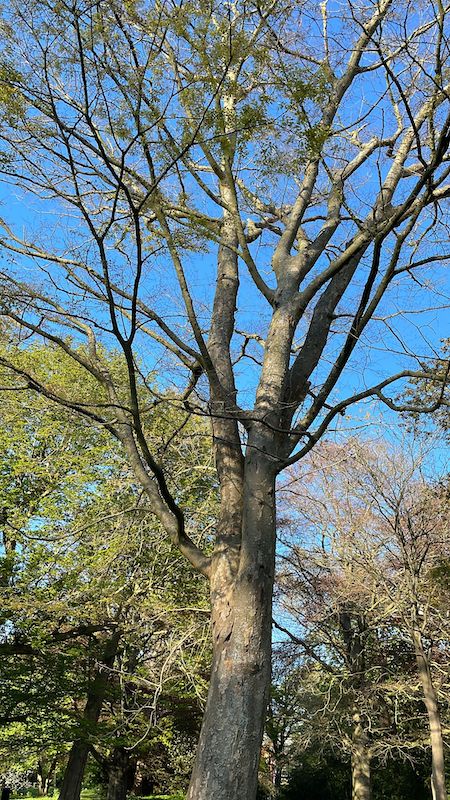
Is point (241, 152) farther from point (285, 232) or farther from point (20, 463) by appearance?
point (20, 463)

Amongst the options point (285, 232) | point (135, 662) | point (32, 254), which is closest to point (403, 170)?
point (285, 232)

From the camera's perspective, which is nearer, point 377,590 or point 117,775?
point 377,590

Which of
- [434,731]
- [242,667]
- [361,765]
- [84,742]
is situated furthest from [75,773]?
[242,667]

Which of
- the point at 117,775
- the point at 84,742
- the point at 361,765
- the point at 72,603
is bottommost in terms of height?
the point at 117,775

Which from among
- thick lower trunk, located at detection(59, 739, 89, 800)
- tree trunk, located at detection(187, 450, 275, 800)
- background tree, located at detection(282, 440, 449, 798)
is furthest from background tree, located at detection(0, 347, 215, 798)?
tree trunk, located at detection(187, 450, 275, 800)

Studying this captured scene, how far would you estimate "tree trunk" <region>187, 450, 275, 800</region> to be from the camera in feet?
9.12

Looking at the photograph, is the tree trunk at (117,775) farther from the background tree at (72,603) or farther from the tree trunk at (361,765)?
the tree trunk at (361,765)

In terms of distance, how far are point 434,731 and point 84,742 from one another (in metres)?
6.08

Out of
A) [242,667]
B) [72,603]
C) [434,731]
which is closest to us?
[242,667]

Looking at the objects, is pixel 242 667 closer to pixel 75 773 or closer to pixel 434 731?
pixel 434 731

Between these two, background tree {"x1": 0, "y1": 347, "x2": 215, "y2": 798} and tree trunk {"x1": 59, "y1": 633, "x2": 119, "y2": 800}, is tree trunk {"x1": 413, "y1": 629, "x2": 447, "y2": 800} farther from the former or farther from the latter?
tree trunk {"x1": 59, "y1": 633, "x2": 119, "y2": 800}

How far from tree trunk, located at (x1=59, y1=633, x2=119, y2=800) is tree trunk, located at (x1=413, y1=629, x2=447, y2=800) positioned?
5314mm

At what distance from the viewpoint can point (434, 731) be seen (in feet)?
29.2

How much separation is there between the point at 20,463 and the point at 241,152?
8.16 metres
